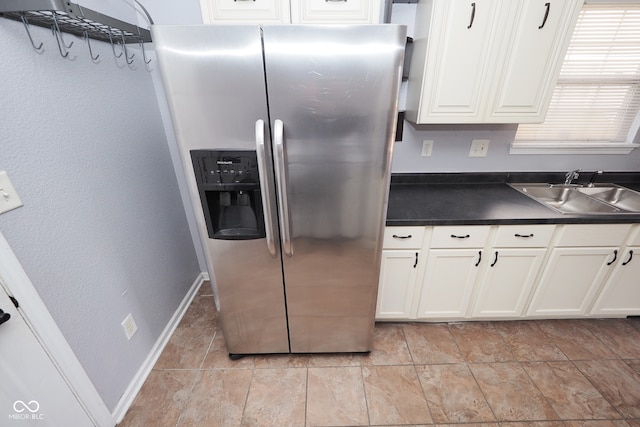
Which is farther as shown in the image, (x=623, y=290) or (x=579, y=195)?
(x=579, y=195)

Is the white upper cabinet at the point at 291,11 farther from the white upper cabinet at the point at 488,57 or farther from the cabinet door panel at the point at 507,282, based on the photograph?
the cabinet door panel at the point at 507,282

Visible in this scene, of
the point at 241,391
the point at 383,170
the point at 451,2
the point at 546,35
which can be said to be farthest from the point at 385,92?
the point at 241,391

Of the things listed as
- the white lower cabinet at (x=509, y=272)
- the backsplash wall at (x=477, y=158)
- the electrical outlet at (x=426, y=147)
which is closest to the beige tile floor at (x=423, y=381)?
the white lower cabinet at (x=509, y=272)

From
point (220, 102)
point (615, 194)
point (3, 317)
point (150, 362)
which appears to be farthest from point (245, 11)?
point (615, 194)

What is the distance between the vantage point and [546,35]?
1.35 metres

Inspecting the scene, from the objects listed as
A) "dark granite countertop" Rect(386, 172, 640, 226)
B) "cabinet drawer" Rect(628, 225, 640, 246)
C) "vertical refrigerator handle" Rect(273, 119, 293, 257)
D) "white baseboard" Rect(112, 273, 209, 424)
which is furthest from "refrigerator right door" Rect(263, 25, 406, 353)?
"cabinet drawer" Rect(628, 225, 640, 246)

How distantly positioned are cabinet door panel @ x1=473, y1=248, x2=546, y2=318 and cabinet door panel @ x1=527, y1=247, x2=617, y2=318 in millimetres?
80

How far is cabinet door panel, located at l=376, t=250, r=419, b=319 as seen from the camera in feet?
5.26

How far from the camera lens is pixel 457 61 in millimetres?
1409

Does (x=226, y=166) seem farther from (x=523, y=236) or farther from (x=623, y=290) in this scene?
(x=623, y=290)

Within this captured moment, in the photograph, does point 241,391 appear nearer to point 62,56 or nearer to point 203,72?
point 203,72

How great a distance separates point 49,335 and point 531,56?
8.34ft

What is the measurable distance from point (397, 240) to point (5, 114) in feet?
5.66

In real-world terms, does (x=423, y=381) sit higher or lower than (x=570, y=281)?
lower
